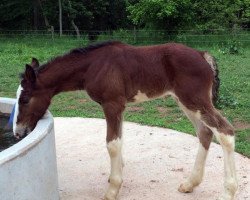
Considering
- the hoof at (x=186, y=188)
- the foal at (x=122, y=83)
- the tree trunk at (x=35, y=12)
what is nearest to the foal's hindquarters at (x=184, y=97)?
the foal at (x=122, y=83)

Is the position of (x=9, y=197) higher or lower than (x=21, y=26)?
higher

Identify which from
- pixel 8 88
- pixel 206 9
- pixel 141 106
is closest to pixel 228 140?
pixel 141 106

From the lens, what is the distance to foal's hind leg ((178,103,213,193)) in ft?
16.2

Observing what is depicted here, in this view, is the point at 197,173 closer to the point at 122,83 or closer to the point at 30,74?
the point at 122,83

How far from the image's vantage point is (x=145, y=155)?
6.32 meters

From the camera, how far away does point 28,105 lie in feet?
15.0

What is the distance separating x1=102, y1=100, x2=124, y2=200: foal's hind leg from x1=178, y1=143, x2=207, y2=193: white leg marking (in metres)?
0.72

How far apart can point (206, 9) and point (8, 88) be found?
555 inches

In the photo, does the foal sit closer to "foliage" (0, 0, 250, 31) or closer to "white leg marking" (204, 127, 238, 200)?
"white leg marking" (204, 127, 238, 200)

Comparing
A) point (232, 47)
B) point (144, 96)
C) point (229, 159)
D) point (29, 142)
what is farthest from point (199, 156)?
point (232, 47)

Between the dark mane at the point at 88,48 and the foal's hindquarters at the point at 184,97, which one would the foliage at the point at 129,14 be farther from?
the foal's hindquarters at the point at 184,97

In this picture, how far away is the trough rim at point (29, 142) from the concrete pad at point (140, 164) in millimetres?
940

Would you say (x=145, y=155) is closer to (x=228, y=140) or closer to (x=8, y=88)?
(x=228, y=140)

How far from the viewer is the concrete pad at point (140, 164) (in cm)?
511
